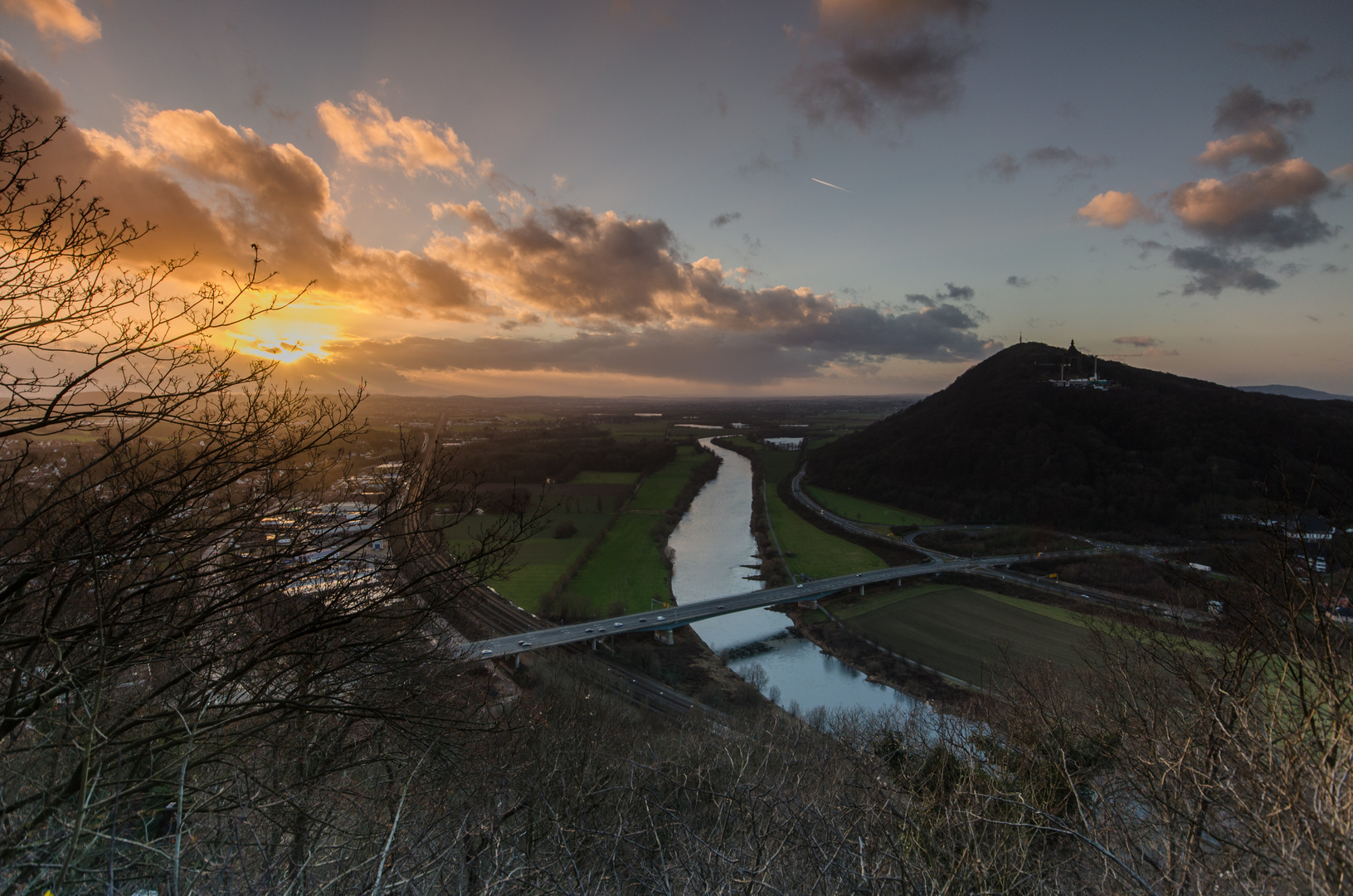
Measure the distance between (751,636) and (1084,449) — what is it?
154 feet

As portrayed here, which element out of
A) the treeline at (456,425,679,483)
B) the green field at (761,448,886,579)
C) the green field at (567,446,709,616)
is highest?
the treeline at (456,425,679,483)

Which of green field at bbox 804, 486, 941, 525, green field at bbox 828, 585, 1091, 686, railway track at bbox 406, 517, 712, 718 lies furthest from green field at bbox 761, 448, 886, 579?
railway track at bbox 406, 517, 712, 718

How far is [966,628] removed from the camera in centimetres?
2544

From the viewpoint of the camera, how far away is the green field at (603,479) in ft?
150

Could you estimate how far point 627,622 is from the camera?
24812mm

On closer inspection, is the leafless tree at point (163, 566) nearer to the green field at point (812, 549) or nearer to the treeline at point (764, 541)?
the treeline at point (764, 541)

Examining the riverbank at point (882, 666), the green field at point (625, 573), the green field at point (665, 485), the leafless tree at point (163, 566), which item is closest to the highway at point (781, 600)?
the green field at point (625, 573)

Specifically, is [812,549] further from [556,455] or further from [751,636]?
[556,455]

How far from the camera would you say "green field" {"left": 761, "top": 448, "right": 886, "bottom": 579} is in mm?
34719

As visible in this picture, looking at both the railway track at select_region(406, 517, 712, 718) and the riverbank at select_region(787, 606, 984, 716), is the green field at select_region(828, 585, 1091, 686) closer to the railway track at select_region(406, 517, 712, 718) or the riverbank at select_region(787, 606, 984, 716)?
the riverbank at select_region(787, 606, 984, 716)

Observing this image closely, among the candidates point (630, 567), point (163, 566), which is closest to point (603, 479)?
point (630, 567)

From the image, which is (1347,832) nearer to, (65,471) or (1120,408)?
(65,471)

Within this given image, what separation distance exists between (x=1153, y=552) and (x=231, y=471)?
156 feet

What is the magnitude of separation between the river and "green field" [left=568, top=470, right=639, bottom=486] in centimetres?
782
